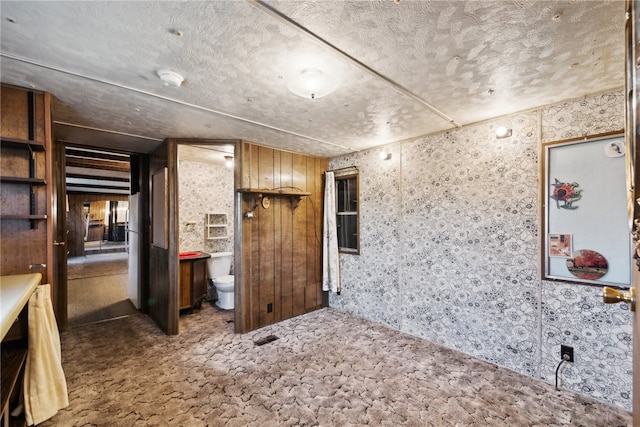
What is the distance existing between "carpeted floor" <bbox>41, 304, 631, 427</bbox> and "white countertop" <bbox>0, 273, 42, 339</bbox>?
1.01 m

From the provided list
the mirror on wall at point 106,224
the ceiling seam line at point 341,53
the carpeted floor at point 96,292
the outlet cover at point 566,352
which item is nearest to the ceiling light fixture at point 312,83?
the ceiling seam line at point 341,53

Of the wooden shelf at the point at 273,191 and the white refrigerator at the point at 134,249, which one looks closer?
the wooden shelf at the point at 273,191

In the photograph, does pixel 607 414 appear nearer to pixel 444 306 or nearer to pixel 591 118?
pixel 444 306

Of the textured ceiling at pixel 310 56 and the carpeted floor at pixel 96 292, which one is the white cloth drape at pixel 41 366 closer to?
the textured ceiling at pixel 310 56

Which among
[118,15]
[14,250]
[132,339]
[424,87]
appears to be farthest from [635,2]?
[132,339]

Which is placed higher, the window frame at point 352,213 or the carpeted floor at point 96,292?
the window frame at point 352,213

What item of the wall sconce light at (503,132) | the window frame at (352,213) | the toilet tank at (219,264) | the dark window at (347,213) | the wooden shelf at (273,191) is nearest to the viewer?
the wall sconce light at (503,132)

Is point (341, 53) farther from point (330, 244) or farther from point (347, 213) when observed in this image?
point (330, 244)

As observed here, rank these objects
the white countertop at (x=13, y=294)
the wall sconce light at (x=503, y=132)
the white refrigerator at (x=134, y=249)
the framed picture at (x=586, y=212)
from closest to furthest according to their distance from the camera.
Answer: the white countertop at (x=13, y=294), the framed picture at (x=586, y=212), the wall sconce light at (x=503, y=132), the white refrigerator at (x=134, y=249)

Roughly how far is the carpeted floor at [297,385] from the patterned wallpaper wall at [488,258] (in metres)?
0.22

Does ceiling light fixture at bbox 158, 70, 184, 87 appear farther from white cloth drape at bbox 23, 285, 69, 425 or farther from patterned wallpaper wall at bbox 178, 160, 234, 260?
patterned wallpaper wall at bbox 178, 160, 234, 260

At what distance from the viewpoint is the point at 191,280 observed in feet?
12.9

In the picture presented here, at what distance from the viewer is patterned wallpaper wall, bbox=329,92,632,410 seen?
2.09 m

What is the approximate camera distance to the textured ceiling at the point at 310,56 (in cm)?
126
